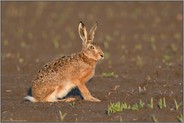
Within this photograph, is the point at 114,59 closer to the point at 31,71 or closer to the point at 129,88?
the point at 31,71

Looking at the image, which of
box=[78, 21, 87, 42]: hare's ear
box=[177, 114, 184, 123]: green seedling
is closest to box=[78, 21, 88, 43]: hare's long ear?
box=[78, 21, 87, 42]: hare's ear

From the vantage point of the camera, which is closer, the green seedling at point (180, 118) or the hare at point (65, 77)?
the green seedling at point (180, 118)

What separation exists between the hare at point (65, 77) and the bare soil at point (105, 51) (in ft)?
0.76

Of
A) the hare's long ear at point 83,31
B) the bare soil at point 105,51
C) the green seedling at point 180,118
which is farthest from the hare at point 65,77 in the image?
the green seedling at point 180,118

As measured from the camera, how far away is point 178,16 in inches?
716

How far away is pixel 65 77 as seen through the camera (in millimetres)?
8320

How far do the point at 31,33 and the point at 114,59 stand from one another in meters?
4.12

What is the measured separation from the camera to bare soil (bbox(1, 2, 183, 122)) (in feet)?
24.9

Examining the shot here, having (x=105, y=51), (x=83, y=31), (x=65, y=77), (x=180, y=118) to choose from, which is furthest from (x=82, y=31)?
(x=105, y=51)

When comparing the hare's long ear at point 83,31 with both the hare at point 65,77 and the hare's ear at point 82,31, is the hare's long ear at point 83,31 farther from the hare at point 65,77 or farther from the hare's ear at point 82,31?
the hare at point 65,77

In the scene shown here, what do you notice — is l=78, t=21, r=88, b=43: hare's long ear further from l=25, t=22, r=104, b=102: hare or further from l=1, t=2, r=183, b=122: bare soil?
l=1, t=2, r=183, b=122: bare soil

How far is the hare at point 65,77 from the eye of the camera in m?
8.30

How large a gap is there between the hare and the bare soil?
0.23m

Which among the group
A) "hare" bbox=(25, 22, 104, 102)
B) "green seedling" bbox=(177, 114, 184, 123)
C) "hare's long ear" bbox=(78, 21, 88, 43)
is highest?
"hare's long ear" bbox=(78, 21, 88, 43)
